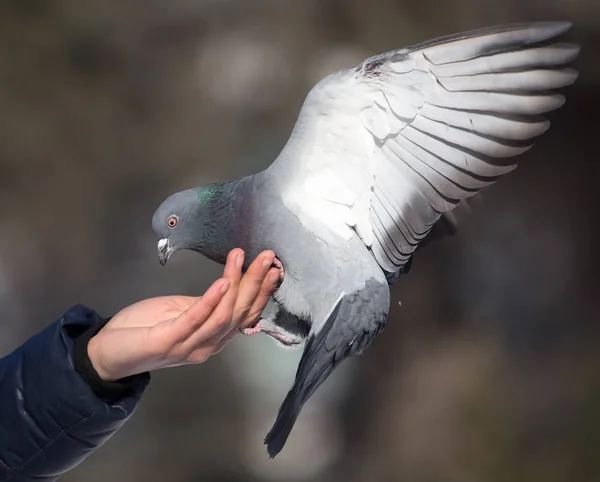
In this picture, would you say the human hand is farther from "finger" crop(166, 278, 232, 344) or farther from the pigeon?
the pigeon

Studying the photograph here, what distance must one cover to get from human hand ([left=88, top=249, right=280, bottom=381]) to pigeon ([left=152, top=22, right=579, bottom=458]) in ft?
0.39

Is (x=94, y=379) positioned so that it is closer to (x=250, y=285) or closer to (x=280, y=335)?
(x=250, y=285)

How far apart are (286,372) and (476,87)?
162 cm

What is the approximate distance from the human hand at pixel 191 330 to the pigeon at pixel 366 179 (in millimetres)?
119

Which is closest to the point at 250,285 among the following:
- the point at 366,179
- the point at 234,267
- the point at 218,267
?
the point at 234,267

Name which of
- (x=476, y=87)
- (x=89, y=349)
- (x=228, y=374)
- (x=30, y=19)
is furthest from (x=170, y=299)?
(x=30, y=19)

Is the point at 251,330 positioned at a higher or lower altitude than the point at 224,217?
lower

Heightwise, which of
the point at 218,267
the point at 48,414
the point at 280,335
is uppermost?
the point at 48,414

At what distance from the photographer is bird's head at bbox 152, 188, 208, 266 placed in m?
0.94

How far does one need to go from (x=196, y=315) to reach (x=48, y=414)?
195 mm

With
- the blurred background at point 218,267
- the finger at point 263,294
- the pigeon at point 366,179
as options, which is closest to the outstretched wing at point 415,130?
the pigeon at point 366,179

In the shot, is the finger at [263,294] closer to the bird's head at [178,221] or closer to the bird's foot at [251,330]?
the bird's foot at [251,330]

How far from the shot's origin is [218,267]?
7.25ft

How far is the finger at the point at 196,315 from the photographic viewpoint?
2.20 feet
